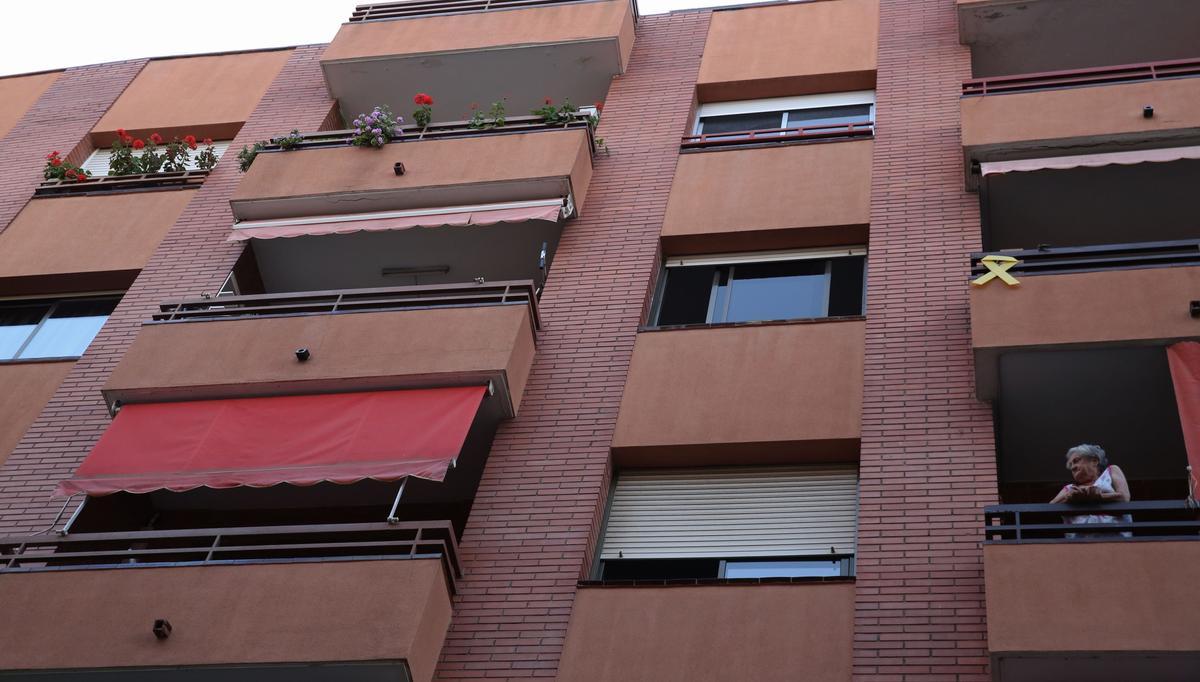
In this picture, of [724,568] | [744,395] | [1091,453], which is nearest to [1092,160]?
[744,395]

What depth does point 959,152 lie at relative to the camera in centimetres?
1741

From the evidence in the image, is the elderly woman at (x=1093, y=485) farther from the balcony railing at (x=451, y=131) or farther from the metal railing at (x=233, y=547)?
the balcony railing at (x=451, y=131)

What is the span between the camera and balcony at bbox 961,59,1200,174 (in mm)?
16109

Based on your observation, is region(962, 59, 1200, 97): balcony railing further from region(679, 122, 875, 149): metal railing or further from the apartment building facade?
region(679, 122, 875, 149): metal railing

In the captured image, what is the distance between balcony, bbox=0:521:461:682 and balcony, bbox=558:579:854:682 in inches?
53.1

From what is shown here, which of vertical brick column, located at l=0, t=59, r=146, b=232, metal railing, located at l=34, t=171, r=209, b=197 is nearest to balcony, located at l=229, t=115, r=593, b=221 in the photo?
metal railing, located at l=34, t=171, r=209, b=197

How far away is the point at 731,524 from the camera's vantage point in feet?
44.6

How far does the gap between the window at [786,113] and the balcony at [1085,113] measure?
104 inches

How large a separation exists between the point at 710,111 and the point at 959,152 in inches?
171

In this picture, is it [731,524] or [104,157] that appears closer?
[731,524]

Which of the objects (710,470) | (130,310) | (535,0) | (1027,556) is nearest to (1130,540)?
(1027,556)

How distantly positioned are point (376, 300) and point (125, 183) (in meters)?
6.50

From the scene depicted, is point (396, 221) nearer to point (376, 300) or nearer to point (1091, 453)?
point (376, 300)

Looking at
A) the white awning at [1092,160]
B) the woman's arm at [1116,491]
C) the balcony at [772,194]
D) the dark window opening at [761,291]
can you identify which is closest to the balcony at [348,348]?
the dark window opening at [761,291]
